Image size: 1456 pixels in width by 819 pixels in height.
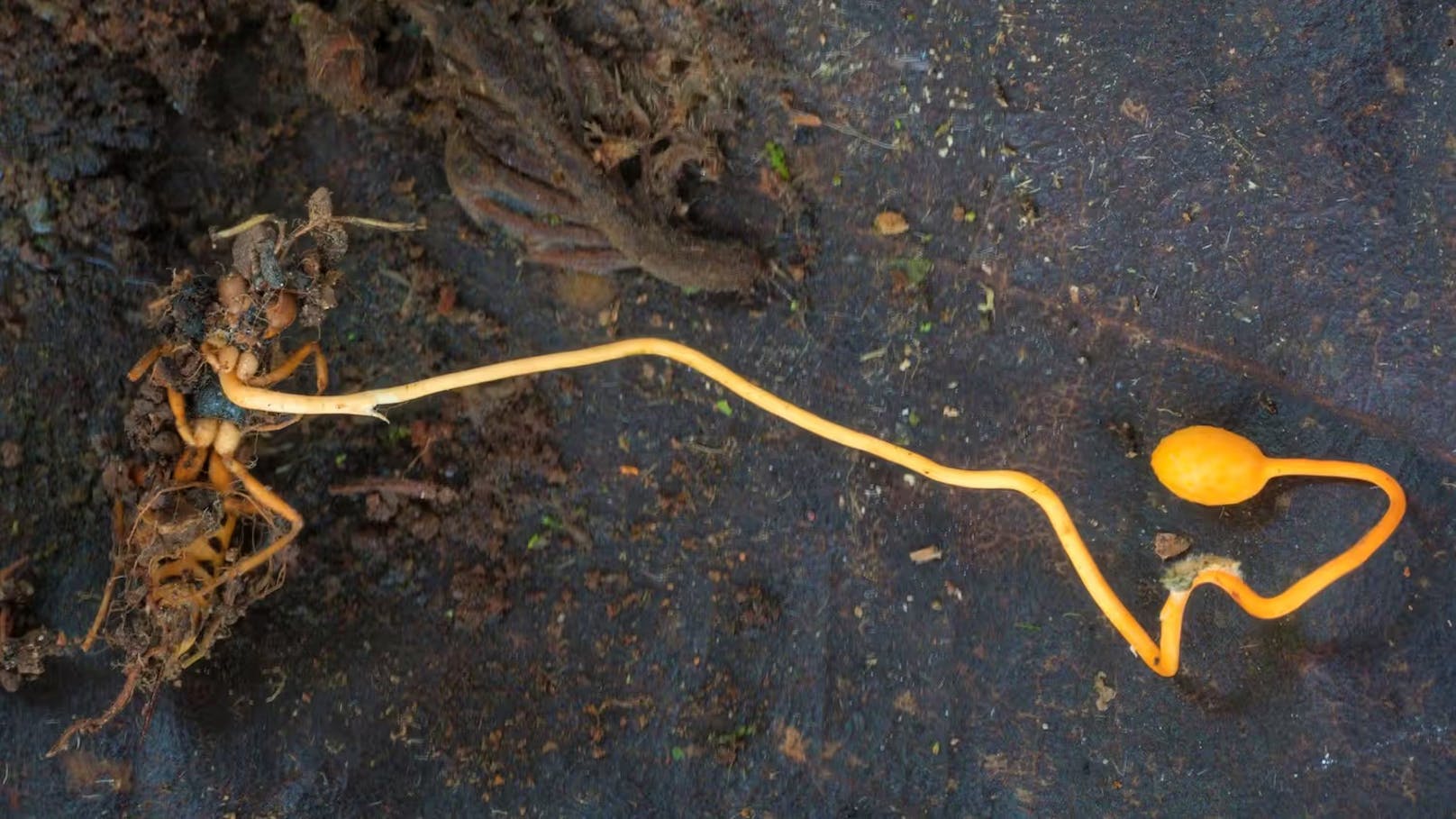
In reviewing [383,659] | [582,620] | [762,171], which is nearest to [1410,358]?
[762,171]

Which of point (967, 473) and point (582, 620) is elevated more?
point (967, 473)

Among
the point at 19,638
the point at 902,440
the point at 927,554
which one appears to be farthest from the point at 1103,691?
the point at 19,638

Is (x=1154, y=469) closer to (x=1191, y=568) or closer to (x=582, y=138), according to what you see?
(x=1191, y=568)

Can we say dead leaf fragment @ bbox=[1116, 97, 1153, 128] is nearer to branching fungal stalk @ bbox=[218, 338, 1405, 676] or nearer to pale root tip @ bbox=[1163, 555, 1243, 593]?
branching fungal stalk @ bbox=[218, 338, 1405, 676]

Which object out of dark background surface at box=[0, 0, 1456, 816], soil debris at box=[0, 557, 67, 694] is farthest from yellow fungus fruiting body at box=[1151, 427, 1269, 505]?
soil debris at box=[0, 557, 67, 694]

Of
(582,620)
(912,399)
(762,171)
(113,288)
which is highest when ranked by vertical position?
(762,171)

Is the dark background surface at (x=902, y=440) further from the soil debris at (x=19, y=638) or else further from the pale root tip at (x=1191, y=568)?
the soil debris at (x=19, y=638)

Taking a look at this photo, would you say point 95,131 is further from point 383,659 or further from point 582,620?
point 582,620
